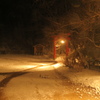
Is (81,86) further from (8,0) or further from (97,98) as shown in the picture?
(8,0)

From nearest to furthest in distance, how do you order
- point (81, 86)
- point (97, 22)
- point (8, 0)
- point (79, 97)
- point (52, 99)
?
point (52, 99), point (79, 97), point (81, 86), point (97, 22), point (8, 0)

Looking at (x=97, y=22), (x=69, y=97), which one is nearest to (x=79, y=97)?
(x=69, y=97)

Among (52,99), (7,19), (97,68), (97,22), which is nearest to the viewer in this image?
(52,99)

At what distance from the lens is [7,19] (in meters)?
39.7

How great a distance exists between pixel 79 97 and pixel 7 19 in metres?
35.4

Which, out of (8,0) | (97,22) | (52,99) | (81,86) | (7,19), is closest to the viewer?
(52,99)

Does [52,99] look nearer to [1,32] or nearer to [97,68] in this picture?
[97,68]

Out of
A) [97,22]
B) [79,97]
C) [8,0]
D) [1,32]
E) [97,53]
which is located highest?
[8,0]

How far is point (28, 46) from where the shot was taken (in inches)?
1590

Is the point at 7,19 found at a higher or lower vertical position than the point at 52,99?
higher

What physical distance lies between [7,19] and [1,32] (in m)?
3.41

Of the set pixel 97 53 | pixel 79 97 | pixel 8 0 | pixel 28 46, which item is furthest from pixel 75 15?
pixel 28 46

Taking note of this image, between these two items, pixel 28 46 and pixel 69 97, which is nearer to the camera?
pixel 69 97

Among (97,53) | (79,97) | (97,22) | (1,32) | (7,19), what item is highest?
(7,19)
